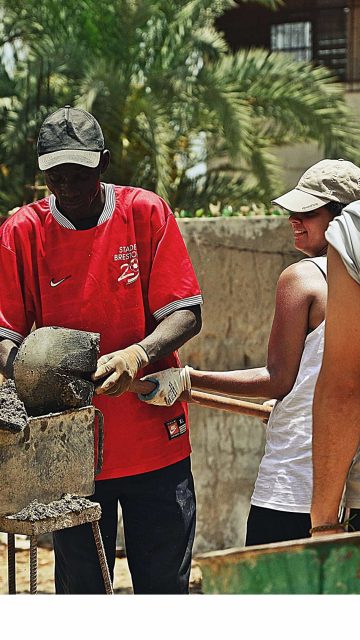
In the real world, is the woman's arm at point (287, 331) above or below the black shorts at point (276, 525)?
above

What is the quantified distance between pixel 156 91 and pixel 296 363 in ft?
27.6

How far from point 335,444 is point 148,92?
9224 mm

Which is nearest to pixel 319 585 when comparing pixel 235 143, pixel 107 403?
pixel 107 403

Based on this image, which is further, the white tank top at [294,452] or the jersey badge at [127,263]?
the jersey badge at [127,263]

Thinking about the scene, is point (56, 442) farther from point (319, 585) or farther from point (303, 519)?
point (319, 585)

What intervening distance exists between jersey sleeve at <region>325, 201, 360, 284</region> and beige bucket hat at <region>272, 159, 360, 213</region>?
74cm

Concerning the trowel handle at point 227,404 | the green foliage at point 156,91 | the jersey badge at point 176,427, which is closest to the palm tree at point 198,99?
the green foliage at point 156,91

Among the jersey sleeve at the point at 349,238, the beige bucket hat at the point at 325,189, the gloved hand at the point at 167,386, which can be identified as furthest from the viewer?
the gloved hand at the point at 167,386

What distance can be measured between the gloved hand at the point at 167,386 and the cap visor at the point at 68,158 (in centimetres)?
66

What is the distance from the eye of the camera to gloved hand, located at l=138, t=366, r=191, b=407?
10.2ft

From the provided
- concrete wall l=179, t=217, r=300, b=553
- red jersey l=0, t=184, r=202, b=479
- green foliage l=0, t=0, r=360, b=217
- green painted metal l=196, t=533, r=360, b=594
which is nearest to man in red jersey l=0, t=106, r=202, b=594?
red jersey l=0, t=184, r=202, b=479

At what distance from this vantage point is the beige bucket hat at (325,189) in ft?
9.38

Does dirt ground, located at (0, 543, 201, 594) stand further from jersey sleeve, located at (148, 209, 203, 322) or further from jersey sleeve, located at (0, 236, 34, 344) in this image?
jersey sleeve, located at (148, 209, 203, 322)

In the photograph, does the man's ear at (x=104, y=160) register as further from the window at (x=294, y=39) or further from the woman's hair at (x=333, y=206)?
the window at (x=294, y=39)
